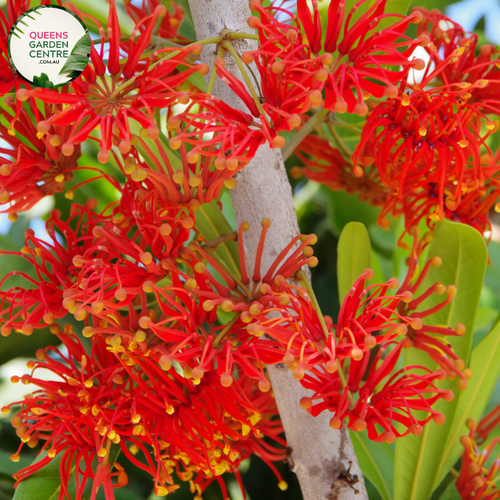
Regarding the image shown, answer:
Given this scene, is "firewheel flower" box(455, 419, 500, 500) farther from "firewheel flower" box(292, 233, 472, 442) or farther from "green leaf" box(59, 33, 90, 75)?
"green leaf" box(59, 33, 90, 75)

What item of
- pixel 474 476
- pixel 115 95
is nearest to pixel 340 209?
pixel 474 476

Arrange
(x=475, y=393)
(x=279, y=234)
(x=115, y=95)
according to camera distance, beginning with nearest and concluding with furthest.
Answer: (x=115, y=95), (x=279, y=234), (x=475, y=393)

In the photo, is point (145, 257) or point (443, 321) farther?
point (443, 321)

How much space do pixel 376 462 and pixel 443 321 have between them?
0.21 metres

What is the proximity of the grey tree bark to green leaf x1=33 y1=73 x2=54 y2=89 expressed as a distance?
0.15 metres

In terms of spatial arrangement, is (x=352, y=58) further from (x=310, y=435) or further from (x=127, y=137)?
(x=310, y=435)

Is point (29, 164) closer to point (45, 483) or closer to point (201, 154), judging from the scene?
point (201, 154)

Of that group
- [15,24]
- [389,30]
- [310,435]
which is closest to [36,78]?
[15,24]

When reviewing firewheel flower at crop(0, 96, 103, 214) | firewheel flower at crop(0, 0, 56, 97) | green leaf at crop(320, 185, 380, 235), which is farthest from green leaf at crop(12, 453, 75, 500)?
green leaf at crop(320, 185, 380, 235)

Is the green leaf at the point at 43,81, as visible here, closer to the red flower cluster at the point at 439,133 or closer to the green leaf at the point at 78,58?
the green leaf at the point at 78,58

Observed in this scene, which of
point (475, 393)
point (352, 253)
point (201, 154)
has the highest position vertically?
point (201, 154)

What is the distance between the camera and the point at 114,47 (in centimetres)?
39

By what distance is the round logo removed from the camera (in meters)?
0.41

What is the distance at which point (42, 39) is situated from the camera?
16.1 inches
